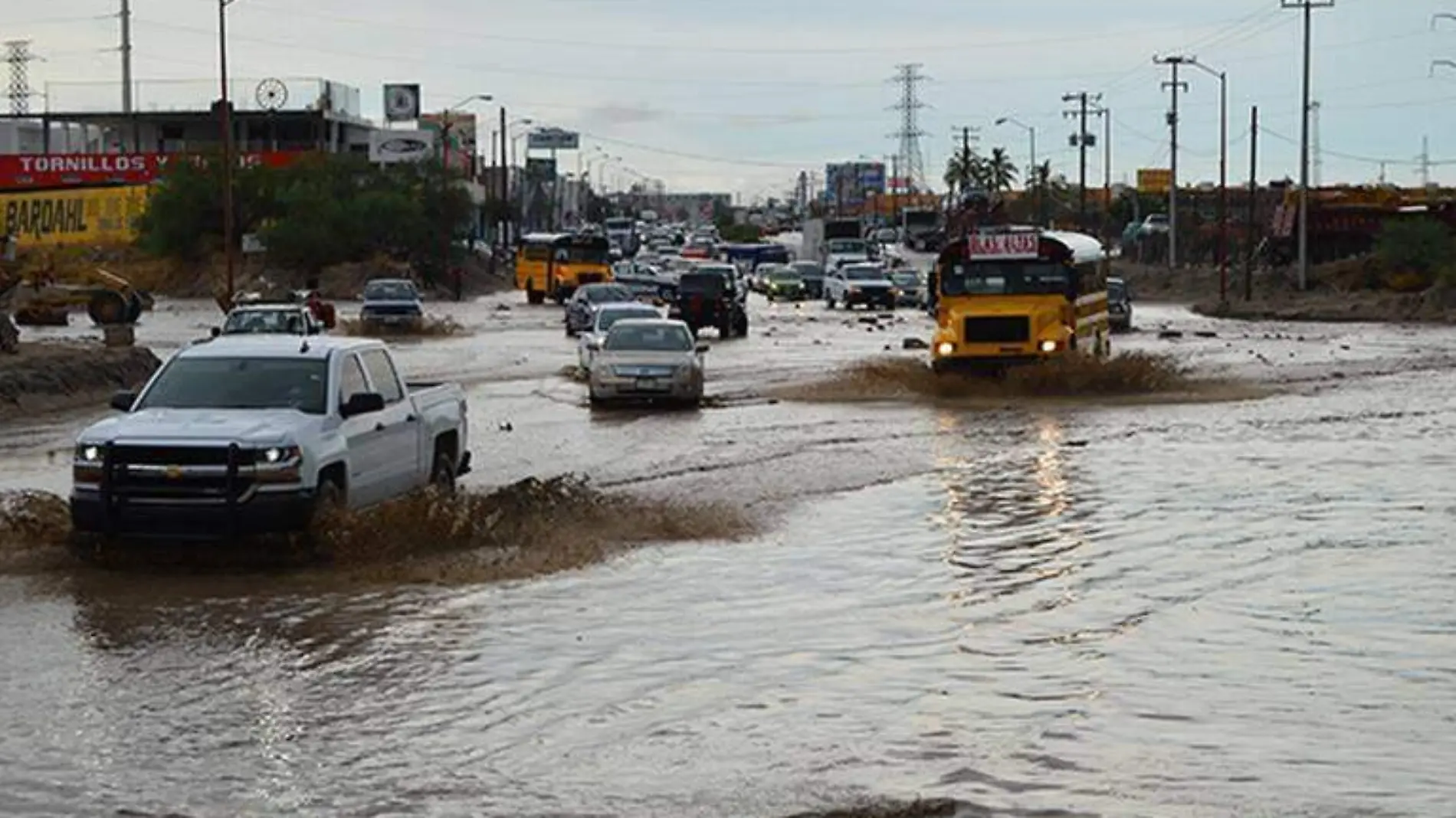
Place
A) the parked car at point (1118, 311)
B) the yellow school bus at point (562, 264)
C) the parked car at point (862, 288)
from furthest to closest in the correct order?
the yellow school bus at point (562, 264)
the parked car at point (862, 288)
the parked car at point (1118, 311)

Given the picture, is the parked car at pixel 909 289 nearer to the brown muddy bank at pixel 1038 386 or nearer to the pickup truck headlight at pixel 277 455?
the brown muddy bank at pixel 1038 386

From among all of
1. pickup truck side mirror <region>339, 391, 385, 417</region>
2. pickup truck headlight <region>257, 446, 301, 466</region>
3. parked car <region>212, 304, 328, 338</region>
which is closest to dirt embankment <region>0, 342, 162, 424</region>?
parked car <region>212, 304, 328, 338</region>

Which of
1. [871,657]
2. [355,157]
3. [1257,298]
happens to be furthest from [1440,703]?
[355,157]

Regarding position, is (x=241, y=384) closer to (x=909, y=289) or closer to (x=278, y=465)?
(x=278, y=465)

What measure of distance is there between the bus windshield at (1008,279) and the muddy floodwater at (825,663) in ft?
40.3

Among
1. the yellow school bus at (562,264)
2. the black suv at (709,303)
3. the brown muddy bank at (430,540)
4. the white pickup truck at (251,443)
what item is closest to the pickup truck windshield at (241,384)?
the white pickup truck at (251,443)

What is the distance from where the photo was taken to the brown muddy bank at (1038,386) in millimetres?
38750

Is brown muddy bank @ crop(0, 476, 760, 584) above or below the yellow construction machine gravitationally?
below

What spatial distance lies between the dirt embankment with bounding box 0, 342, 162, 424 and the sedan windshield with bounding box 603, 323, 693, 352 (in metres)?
9.56

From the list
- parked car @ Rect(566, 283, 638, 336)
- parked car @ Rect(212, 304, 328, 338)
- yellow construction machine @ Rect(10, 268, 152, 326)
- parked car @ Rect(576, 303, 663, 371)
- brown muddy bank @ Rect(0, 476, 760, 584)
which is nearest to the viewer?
brown muddy bank @ Rect(0, 476, 760, 584)

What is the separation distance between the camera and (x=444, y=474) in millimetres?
20891

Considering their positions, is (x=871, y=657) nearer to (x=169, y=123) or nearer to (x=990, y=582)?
(x=990, y=582)

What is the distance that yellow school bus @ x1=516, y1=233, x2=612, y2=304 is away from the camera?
90.9 metres

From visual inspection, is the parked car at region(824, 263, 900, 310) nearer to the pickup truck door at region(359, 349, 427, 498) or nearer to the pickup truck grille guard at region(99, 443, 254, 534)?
the pickup truck door at region(359, 349, 427, 498)
